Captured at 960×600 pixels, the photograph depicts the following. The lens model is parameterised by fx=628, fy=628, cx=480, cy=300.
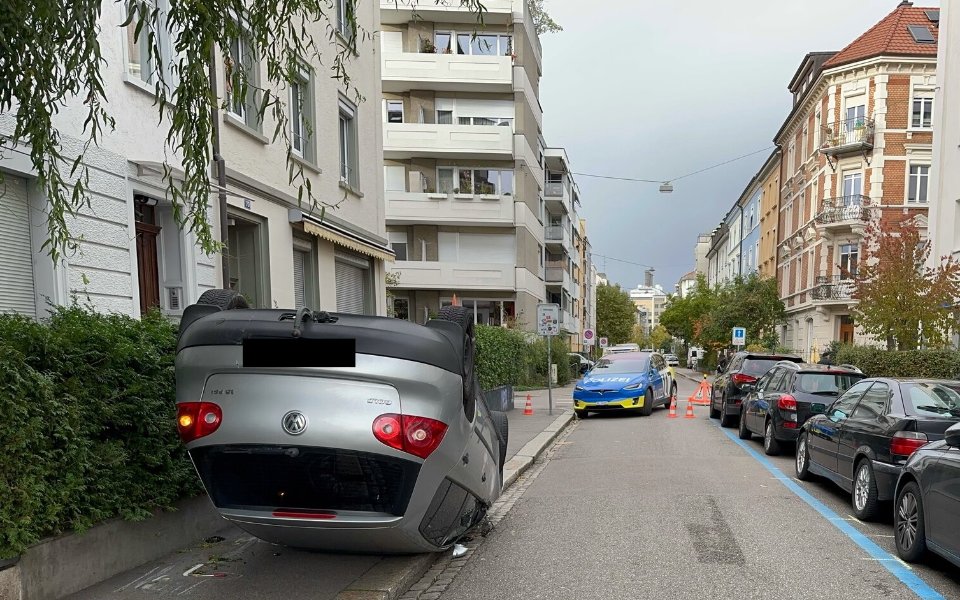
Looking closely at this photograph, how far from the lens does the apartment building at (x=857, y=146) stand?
30078mm

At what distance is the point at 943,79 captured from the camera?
20.8m

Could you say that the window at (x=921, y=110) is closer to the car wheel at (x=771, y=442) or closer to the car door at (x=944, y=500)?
the car wheel at (x=771, y=442)

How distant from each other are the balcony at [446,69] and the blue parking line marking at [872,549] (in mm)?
24575

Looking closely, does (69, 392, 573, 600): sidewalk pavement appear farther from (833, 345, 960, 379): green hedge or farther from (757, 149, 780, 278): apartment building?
(757, 149, 780, 278): apartment building

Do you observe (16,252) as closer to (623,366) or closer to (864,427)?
(864,427)

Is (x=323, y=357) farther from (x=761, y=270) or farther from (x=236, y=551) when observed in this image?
(x=761, y=270)

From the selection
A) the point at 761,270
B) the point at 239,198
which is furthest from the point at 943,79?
the point at 761,270

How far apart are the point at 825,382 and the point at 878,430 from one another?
4152mm

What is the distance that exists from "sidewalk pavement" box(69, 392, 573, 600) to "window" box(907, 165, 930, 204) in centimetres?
3424

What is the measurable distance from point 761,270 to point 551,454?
44.0 m

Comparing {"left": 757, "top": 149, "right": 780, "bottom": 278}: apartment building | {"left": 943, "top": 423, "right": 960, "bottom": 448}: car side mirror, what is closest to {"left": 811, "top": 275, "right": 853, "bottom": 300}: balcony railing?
{"left": 757, "top": 149, "right": 780, "bottom": 278}: apartment building

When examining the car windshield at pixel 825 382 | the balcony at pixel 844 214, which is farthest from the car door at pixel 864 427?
the balcony at pixel 844 214

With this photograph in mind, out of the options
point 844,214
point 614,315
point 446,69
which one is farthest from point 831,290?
point 614,315

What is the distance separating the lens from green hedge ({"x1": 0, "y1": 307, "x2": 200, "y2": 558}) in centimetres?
334
